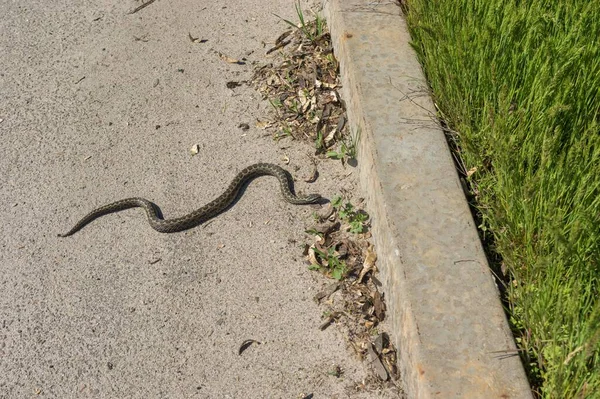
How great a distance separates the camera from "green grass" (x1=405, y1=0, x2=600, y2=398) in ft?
12.5

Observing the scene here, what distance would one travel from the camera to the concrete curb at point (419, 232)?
12.7 feet

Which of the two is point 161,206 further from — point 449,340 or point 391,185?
point 449,340

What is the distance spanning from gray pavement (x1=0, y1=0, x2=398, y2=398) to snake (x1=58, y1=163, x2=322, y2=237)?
0.07m

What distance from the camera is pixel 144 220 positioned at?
5730mm

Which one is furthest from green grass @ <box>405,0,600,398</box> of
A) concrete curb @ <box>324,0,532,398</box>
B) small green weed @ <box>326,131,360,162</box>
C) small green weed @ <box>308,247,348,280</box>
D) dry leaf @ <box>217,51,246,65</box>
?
dry leaf @ <box>217,51,246,65</box>

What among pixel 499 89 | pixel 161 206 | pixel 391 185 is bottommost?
pixel 161 206

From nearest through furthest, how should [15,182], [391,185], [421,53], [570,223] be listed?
1. [570,223]
2. [391,185]
3. [421,53]
4. [15,182]

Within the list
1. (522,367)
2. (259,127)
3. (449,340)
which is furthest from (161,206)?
(522,367)

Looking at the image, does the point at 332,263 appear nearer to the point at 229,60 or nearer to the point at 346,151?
the point at 346,151

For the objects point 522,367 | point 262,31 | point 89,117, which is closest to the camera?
point 522,367

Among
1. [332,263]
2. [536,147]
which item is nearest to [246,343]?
[332,263]

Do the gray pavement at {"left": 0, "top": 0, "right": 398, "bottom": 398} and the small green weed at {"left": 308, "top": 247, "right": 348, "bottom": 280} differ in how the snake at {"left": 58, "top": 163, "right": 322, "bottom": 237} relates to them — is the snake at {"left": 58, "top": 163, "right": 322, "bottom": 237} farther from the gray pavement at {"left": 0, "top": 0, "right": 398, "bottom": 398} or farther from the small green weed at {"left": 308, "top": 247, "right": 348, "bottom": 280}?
the small green weed at {"left": 308, "top": 247, "right": 348, "bottom": 280}

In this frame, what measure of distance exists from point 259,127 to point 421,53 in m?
1.57

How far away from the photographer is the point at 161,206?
5.81 m
